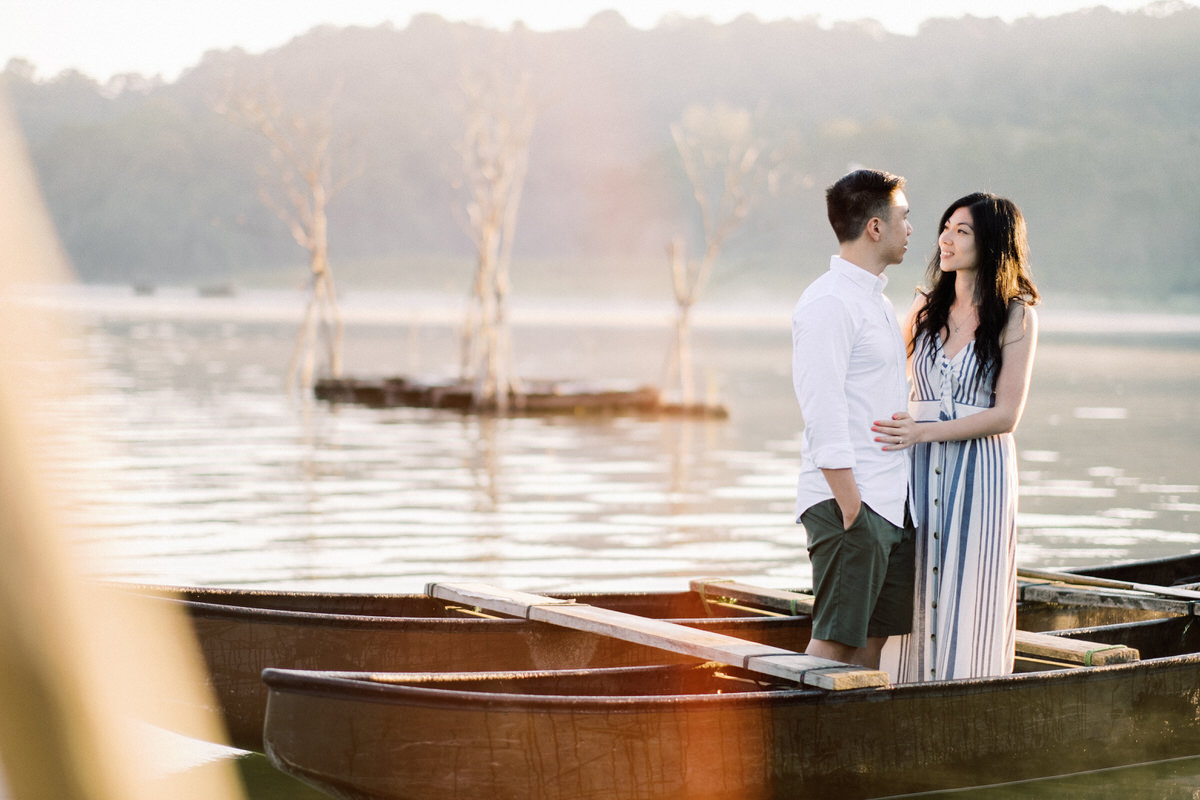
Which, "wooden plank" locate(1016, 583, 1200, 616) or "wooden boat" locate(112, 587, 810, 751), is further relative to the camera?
"wooden plank" locate(1016, 583, 1200, 616)

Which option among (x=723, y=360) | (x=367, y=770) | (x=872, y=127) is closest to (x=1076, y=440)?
(x=367, y=770)

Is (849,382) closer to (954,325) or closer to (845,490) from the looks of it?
(845,490)

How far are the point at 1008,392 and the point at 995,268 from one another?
14.9 inches

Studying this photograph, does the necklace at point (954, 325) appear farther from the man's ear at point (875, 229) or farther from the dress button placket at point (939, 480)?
the man's ear at point (875, 229)

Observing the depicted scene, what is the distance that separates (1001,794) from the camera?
213 inches

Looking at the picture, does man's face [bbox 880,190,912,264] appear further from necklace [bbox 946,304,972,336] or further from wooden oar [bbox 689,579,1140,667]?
wooden oar [bbox 689,579,1140,667]

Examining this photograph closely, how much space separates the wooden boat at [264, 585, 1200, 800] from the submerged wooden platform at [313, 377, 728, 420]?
1554 centimetres

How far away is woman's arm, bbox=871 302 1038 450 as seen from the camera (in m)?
4.73

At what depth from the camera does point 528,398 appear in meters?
21.0

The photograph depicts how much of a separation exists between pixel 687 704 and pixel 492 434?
542 inches

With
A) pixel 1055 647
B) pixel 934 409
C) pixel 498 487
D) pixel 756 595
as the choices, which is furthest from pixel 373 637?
pixel 498 487

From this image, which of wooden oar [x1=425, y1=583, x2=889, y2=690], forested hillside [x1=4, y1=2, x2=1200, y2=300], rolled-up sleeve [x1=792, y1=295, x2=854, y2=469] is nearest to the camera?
rolled-up sleeve [x1=792, y1=295, x2=854, y2=469]

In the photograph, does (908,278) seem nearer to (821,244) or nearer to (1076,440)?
(821,244)

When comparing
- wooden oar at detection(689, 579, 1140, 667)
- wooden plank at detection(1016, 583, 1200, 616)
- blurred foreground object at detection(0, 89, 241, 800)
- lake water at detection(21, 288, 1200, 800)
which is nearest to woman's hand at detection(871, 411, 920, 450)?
wooden oar at detection(689, 579, 1140, 667)
